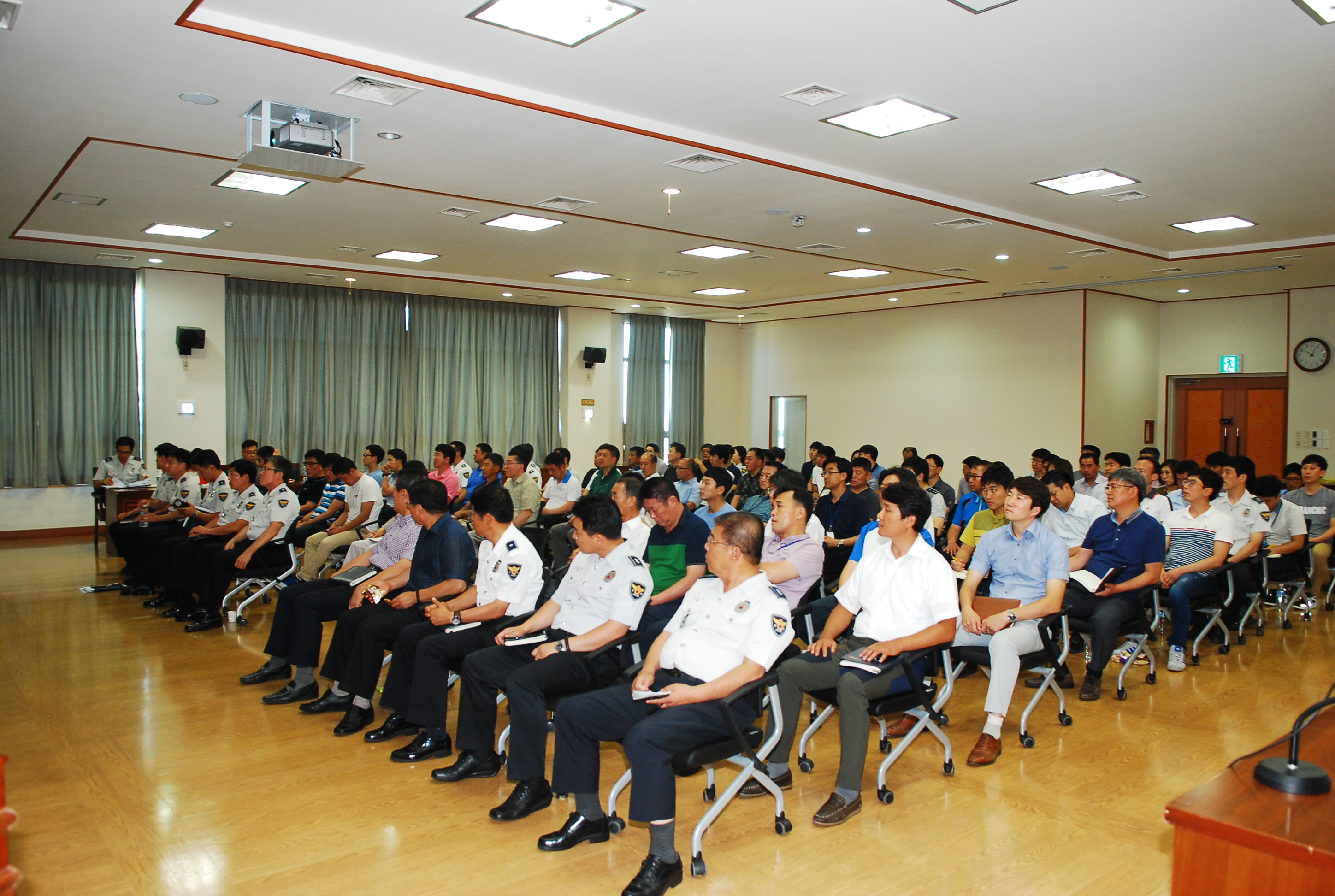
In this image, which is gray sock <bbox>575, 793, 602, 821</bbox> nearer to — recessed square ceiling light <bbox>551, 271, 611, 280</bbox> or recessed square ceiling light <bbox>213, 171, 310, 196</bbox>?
recessed square ceiling light <bbox>213, 171, 310, 196</bbox>

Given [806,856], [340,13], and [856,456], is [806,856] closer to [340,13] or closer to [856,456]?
[340,13]

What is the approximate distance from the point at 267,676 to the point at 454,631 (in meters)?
1.87

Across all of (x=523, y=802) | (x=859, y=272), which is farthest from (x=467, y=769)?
(x=859, y=272)

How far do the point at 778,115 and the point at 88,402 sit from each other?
996cm

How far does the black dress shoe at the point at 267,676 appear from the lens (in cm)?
540

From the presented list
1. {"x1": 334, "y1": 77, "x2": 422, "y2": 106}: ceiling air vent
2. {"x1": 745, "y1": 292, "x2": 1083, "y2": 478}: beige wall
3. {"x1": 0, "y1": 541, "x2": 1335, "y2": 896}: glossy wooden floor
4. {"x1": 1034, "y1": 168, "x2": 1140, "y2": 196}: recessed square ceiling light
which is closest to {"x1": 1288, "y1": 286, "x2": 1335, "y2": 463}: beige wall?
{"x1": 745, "y1": 292, "x2": 1083, "y2": 478}: beige wall

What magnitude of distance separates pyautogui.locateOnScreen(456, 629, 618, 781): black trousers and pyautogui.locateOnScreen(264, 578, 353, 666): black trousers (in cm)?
135

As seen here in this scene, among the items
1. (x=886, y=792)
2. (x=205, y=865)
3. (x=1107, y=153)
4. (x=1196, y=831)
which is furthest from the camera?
(x=1107, y=153)

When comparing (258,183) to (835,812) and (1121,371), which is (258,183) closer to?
(835,812)

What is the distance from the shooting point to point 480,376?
14.3 meters

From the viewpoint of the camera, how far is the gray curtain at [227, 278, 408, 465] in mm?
12289

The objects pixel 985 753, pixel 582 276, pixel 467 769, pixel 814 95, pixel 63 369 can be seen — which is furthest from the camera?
pixel 582 276

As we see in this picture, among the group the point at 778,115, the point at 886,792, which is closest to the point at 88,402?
the point at 778,115

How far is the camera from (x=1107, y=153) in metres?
6.02
